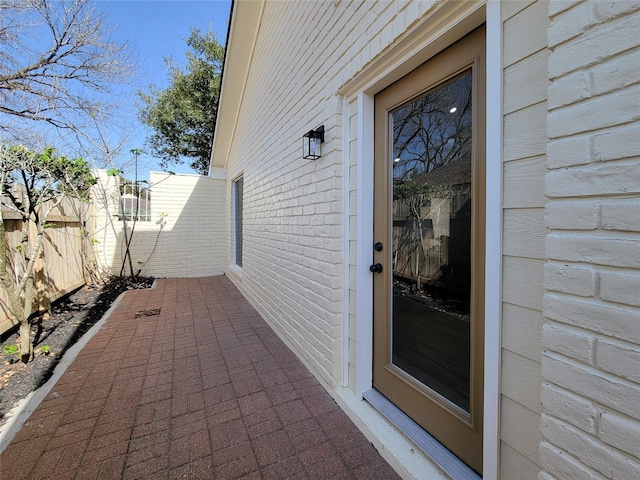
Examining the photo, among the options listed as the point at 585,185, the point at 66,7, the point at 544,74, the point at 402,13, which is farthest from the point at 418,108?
the point at 66,7

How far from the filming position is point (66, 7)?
251 inches

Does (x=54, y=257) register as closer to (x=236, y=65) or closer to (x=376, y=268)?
(x=236, y=65)

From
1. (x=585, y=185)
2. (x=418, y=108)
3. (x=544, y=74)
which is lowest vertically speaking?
(x=585, y=185)

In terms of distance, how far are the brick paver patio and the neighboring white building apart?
258 millimetres

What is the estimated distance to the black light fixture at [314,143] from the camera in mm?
2391

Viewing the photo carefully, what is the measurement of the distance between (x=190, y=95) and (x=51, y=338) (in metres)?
10.4

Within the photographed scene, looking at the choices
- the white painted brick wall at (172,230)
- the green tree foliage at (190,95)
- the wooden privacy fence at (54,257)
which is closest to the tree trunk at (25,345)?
the wooden privacy fence at (54,257)

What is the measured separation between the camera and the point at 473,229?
1.38 m

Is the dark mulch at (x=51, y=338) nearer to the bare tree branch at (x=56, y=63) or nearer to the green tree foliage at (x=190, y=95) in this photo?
the bare tree branch at (x=56, y=63)

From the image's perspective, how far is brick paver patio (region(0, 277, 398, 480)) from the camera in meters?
1.60

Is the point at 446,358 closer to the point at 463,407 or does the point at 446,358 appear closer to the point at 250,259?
the point at 463,407

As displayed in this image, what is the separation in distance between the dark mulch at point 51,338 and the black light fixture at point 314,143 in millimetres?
2899

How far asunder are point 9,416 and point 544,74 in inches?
142

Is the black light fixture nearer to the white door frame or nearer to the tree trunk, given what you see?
the white door frame
